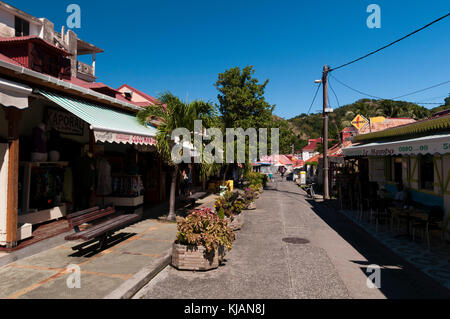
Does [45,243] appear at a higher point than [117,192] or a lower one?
lower

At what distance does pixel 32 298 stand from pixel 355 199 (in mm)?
13425

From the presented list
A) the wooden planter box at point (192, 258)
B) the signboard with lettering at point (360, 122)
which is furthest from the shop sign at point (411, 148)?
the signboard with lettering at point (360, 122)

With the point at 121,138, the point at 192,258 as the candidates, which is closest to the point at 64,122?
the point at 121,138

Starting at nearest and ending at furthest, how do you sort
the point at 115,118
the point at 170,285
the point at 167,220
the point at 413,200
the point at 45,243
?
1. the point at 170,285
2. the point at 45,243
3. the point at 115,118
4. the point at 167,220
5. the point at 413,200

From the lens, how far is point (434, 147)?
688 centimetres

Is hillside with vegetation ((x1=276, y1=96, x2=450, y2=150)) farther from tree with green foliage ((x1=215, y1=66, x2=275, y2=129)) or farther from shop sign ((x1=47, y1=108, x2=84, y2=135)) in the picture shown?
shop sign ((x1=47, y1=108, x2=84, y2=135))

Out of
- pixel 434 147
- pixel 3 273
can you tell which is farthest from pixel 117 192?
pixel 434 147

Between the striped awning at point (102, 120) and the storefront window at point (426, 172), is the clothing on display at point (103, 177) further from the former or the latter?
the storefront window at point (426, 172)

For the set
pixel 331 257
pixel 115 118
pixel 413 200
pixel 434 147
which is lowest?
pixel 331 257

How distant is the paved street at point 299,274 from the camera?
4.85 metres

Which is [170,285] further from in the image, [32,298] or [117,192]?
[117,192]

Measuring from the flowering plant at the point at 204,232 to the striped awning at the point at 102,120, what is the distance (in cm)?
292
